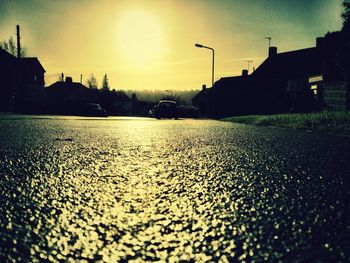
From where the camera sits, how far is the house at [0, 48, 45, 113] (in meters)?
48.6

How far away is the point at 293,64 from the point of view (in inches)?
1845

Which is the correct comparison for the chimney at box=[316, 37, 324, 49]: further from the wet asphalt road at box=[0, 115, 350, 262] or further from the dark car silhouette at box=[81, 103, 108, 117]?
the wet asphalt road at box=[0, 115, 350, 262]

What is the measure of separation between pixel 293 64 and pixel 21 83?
45.9 metres

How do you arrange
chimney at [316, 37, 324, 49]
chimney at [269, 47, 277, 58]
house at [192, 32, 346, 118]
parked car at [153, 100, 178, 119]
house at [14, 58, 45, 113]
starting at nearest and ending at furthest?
parked car at [153, 100, 178, 119], house at [192, 32, 346, 118], chimney at [316, 37, 324, 49], chimney at [269, 47, 277, 58], house at [14, 58, 45, 113]

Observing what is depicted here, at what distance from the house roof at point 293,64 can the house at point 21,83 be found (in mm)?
34372

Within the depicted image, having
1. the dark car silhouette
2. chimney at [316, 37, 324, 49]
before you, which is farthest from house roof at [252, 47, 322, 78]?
the dark car silhouette

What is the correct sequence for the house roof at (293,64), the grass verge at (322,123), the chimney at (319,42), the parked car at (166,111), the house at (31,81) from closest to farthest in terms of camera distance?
the grass verge at (322,123)
the parked car at (166,111)
the chimney at (319,42)
the house roof at (293,64)
the house at (31,81)

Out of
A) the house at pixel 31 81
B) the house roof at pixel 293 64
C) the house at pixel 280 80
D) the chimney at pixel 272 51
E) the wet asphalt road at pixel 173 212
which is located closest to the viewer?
the wet asphalt road at pixel 173 212

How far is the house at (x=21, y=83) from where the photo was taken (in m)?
48.6

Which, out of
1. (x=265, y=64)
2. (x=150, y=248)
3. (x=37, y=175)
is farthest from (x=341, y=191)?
(x=265, y=64)

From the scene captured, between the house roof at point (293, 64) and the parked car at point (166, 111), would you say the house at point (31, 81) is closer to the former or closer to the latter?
the parked car at point (166, 111)

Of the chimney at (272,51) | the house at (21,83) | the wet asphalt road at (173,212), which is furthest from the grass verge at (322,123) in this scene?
the house at (21,83)

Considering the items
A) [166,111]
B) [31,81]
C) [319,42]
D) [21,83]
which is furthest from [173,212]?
[31,81]

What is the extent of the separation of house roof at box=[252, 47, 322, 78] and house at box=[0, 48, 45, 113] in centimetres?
3437
